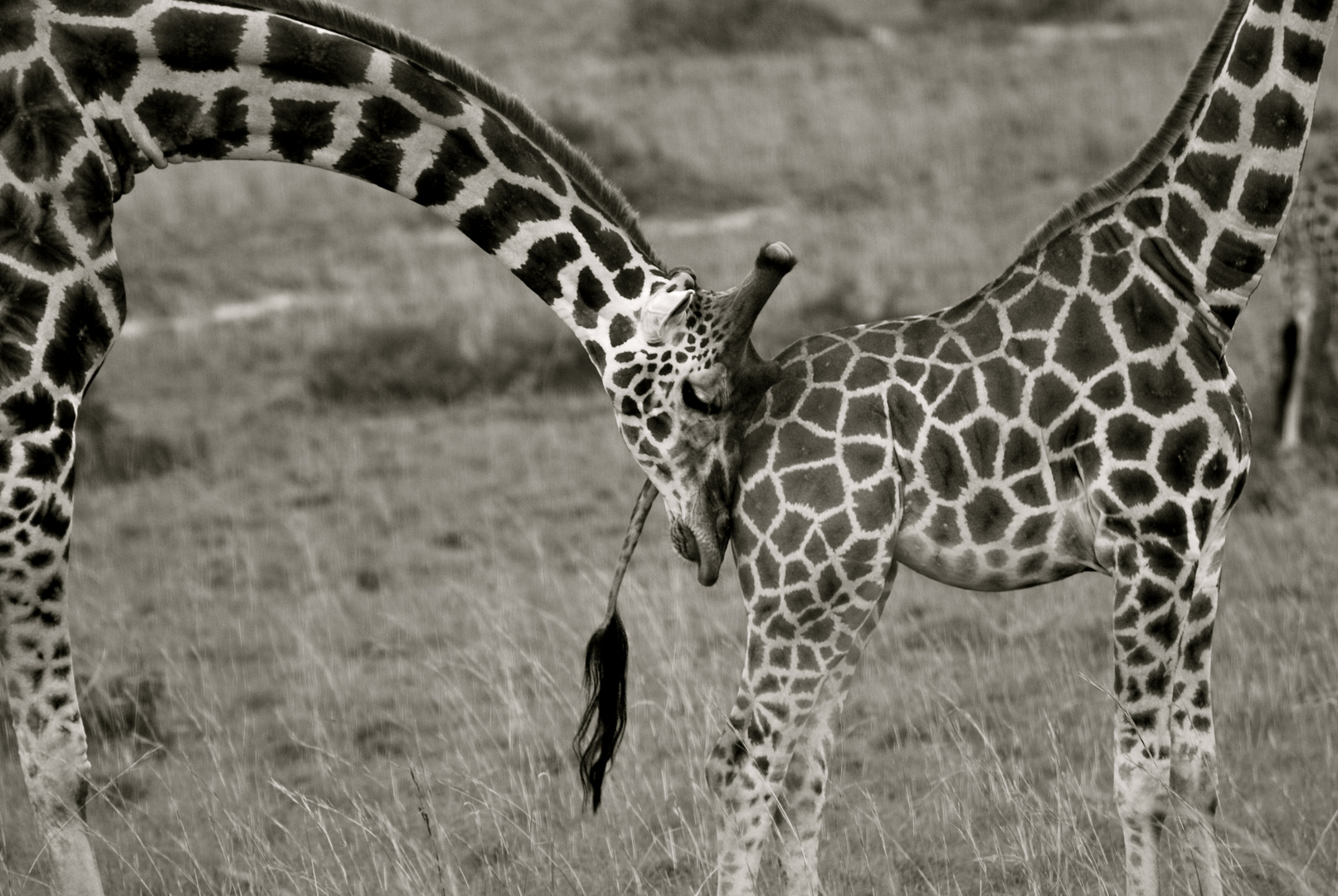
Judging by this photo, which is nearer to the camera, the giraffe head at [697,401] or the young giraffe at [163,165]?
the giraffe head at [697,401]

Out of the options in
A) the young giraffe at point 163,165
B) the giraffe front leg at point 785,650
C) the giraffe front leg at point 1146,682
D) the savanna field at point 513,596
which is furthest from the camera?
the savanna field at point 513,596

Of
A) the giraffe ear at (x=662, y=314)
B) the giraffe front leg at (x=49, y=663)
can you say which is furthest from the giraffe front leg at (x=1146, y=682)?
the giraffe front leg at (x=49, y=663)

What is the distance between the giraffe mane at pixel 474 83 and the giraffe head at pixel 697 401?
416 millimetres

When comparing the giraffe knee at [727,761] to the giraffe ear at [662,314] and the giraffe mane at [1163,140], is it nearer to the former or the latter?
the giraffe ear at [662,314]

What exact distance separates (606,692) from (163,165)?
2.39m

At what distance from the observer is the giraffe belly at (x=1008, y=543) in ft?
16.9

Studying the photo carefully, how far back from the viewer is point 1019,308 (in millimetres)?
5371

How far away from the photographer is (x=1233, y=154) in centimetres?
521

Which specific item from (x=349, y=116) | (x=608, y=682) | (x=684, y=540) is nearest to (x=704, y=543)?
(x=684, y=540)

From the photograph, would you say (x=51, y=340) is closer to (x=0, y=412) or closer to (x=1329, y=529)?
(x=0, y=412)

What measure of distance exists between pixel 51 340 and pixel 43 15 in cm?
112

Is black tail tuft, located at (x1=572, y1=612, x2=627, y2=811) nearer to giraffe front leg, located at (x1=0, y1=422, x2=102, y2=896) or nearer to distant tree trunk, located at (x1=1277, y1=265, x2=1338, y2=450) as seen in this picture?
giraffe front leg, located at (x1=0, y1=422, x2=102, y2=896)

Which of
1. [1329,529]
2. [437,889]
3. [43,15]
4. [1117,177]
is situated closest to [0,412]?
[43,15]

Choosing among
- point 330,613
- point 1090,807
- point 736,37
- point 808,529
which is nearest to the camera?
point 808,529
